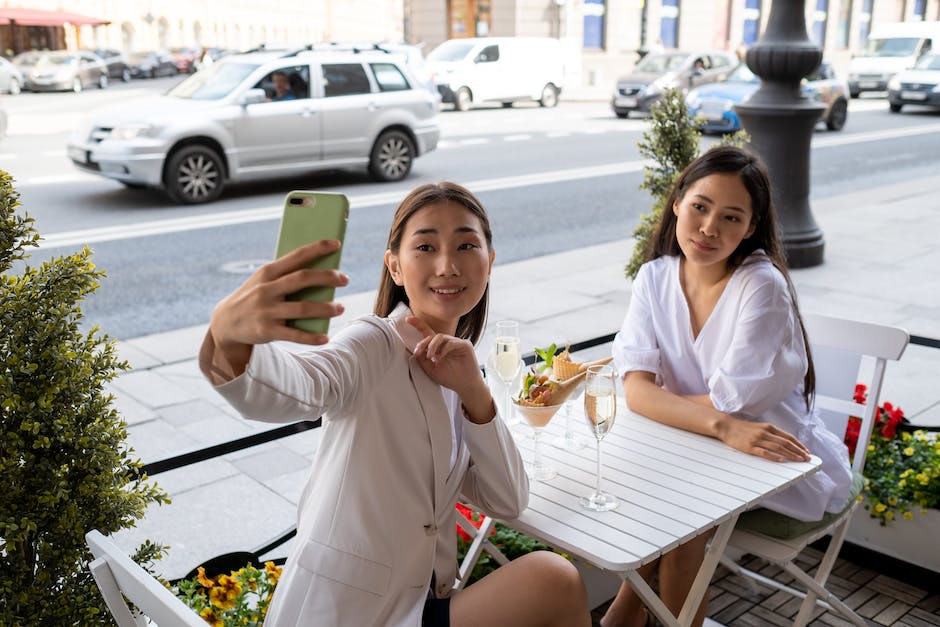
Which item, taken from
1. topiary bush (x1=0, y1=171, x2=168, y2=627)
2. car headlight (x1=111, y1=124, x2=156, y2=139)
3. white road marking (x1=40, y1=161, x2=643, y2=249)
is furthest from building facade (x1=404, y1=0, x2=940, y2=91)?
topiary bush (x1=0, y1=171, x2=168, y2=627)

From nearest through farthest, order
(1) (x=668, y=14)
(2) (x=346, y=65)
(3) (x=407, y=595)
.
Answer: (3) (x=407, y=595)
(2) (x=346, y=65)
(1) (x=668, y=14)

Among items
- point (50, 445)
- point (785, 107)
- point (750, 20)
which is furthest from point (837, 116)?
point (750, 20)

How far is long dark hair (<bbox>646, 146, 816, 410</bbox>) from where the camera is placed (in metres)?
2.65

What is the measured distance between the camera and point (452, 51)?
22.0 meters

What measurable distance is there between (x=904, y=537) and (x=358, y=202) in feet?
26.3

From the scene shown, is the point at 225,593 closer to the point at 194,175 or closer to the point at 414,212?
the point at 414,212

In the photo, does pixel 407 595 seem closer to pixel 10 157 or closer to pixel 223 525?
pixel 223 525

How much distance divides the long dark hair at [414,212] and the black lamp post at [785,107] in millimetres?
5741

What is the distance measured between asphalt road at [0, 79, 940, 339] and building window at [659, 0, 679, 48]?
18.9 meters

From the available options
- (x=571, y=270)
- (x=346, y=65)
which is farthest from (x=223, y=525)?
(x=346, y=65)

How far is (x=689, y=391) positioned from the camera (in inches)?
108

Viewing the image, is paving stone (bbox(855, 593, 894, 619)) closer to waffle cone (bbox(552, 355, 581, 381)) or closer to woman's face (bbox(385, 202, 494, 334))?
waffle cone (bbox(552, 355, 581, 381))

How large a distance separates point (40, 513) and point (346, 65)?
33.1ft

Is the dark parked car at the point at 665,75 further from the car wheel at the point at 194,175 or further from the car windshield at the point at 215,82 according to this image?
the car wheel at the point at 194,175
